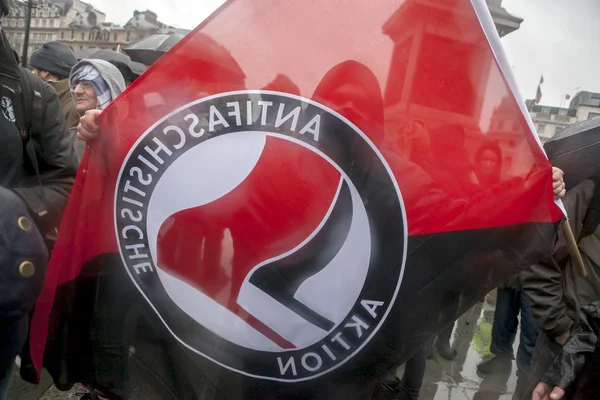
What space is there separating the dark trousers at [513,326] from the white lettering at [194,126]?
2.76 m

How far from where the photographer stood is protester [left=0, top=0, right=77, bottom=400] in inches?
49.7

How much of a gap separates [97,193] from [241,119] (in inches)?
22.3

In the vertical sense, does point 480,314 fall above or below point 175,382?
below

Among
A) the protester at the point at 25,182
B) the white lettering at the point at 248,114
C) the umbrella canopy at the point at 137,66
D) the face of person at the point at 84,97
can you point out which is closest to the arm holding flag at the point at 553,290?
the white lettering at the point at 248,114

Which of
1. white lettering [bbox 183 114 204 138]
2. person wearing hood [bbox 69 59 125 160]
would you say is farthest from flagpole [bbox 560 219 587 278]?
person wearing hood [bbox 69 59 125 160]

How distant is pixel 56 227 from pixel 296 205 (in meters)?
0.99

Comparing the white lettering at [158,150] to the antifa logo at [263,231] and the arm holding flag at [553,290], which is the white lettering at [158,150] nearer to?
the antifa logo at [263,231]

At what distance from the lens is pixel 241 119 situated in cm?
151

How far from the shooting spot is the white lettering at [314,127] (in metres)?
1.47

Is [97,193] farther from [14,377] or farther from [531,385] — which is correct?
[531,385]

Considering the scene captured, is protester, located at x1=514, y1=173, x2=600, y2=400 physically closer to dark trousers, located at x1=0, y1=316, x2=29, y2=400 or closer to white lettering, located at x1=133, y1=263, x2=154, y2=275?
white lettering, located at x1=133, y1=263, x2=154, y2=275

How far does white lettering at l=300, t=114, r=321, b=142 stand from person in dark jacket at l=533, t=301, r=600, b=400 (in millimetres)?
1386

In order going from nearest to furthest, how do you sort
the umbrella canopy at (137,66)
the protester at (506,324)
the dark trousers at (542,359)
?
1. the dark trousers at (542,359)
2. the protester at (506,324)
3. the umbrella canopy at (137,66)

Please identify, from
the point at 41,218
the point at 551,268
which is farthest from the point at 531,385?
the point at 41,218
